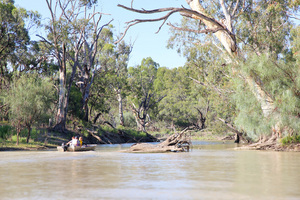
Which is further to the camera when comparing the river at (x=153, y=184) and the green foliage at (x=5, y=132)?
the green foliage at (x=5, y=132)

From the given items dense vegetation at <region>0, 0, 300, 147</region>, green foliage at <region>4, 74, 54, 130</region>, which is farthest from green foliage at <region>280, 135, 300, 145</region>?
green foliage at <region>4, 74, 54, 130</region>

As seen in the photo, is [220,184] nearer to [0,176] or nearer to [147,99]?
[0,176]

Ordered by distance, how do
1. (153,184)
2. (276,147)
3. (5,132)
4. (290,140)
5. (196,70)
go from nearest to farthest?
(153,184) < (290,140) < (276,147) < (5,132) < (196,70)

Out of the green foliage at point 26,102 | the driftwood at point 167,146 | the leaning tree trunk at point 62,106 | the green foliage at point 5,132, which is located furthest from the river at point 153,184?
the leaning tree trunk at point 62,106

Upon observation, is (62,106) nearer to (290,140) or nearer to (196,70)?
(196,70)

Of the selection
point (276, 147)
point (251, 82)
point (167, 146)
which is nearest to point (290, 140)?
point (276, 147)

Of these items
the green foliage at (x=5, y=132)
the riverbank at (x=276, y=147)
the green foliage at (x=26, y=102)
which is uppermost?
the green foliage at (x=26, y=102)

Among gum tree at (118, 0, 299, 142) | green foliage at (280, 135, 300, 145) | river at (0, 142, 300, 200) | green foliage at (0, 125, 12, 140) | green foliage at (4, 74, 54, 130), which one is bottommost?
river at (0, 142, 300, 200)

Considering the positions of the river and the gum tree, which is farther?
the gum tree

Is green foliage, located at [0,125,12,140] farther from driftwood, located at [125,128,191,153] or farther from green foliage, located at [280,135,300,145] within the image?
green foliage, located at [280,135,300,145]

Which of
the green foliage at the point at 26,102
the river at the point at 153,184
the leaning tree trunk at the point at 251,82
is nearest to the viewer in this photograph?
the river at the point at 153,184

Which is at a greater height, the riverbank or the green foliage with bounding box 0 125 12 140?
the green foliage with bounding box 0 125 12 140

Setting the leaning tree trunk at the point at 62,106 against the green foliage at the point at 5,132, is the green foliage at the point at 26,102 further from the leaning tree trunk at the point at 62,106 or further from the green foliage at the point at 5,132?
the leaning tree trunk at the point at 62,106

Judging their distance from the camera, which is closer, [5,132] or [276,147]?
[276,147]
